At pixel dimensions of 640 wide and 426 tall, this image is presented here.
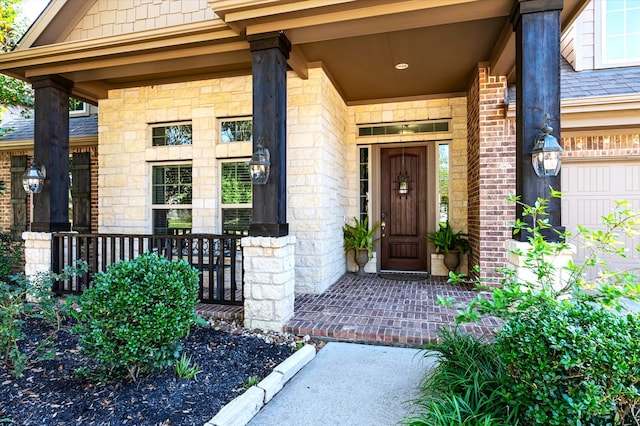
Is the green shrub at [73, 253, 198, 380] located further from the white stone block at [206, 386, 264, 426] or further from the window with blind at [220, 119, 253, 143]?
the window with blind at [220, 119, 253, 143]

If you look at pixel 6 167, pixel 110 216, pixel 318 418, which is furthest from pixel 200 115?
pixel 6 167

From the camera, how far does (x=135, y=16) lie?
448cm

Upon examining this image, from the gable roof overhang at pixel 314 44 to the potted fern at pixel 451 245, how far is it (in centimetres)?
224

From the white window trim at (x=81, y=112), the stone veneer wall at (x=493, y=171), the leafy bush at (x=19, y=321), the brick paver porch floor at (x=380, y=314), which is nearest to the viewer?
the leafy bush at (x=19, y=321)

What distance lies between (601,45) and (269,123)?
5.21 metres

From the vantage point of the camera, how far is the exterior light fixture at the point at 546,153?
2.59 metres

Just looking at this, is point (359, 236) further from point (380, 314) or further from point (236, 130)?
point (236, 130)

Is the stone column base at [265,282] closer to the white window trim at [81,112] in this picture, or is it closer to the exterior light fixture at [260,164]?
the exterior light fixture at [260,164]

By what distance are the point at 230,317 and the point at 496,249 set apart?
11.1ft

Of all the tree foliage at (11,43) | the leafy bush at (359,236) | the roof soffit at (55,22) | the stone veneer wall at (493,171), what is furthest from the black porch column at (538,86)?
the tree foliage at (11,43)

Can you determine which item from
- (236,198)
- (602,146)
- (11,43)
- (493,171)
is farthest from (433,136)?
(11,43)

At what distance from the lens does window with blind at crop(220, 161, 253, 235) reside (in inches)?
201

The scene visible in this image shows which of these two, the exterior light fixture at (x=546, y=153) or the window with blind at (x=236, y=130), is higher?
the window with blind at (x=236, y=130)

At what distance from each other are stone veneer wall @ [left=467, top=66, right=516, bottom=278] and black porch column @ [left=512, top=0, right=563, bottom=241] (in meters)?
1.78
